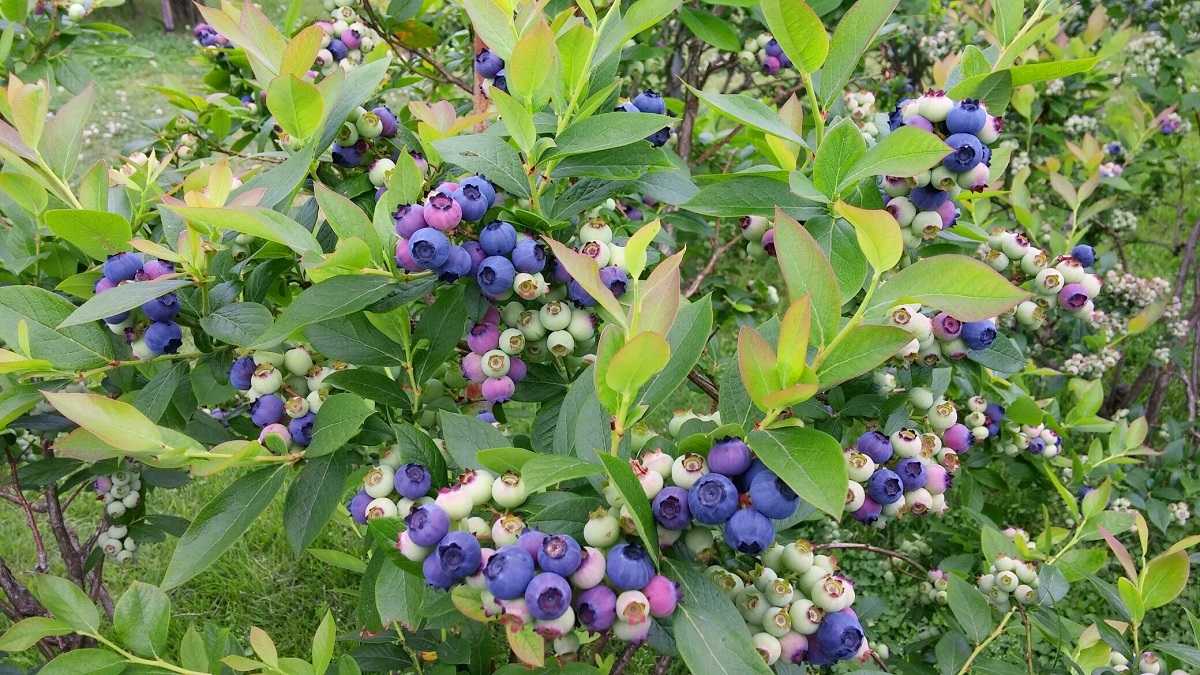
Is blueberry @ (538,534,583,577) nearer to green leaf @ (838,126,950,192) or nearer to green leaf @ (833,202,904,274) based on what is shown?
green leaf @ (833,202,904,274)

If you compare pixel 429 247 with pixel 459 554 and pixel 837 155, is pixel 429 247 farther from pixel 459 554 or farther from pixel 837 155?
pixel 837 155

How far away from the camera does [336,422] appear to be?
3.38 ft

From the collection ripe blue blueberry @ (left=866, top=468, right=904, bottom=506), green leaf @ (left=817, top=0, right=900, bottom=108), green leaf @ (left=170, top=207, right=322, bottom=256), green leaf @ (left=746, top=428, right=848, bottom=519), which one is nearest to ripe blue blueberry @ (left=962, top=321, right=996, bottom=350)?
ripe blue blueberry @ (left=866, top=468, right=904, bottom=506)

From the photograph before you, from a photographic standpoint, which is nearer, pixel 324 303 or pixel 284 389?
pixel 324 303

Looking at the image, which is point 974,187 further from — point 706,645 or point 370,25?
point 370,25

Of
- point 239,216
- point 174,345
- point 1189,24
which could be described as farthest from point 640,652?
point 1189,24

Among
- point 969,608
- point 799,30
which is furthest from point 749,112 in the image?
point 969,608

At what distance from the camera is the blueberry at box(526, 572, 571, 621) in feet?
2.42

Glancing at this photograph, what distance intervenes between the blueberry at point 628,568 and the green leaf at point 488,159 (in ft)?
1.63

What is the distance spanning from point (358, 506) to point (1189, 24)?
4126 mm

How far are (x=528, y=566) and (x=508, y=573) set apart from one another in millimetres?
23

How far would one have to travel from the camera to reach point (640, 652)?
2641 mm

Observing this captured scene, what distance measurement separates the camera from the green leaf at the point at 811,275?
0.85 meters

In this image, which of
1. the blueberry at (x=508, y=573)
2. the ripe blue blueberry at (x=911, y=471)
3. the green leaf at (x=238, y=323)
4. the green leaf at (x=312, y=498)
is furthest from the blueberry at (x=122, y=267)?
the ripe blue blueberry at (x=911, y=471)
